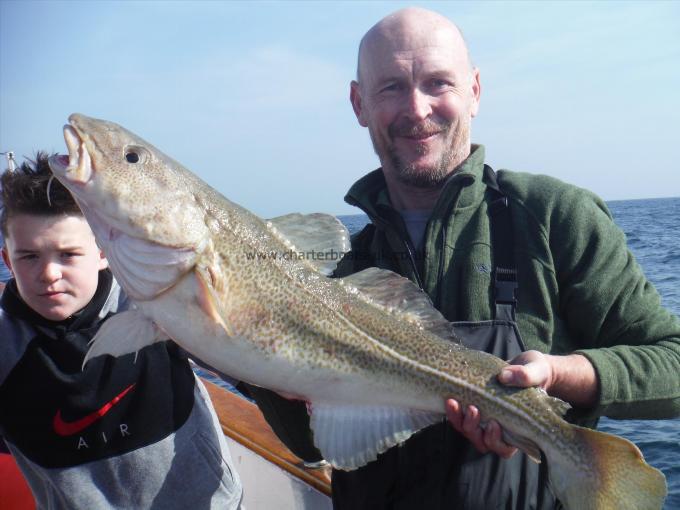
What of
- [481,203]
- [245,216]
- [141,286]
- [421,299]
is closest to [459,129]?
[481,203]

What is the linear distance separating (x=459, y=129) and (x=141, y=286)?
2229 mm

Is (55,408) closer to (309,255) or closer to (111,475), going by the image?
(111,475)

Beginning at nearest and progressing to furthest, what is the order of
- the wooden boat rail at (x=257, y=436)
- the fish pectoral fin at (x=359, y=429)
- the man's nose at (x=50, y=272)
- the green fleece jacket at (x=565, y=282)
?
the green fleece jacket at (x=565, y=282)
the fish pectoral fin at (x=359, y=429)
the man's nose at (x=50, y=272)
the wooden boat rail at (x=257, y=436)

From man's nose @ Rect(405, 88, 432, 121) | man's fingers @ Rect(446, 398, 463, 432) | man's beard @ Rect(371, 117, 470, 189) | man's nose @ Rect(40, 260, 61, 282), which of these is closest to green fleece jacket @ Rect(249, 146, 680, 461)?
man's beard @ Rect(371, 117, 470, 189)

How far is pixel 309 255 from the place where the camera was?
3.04m

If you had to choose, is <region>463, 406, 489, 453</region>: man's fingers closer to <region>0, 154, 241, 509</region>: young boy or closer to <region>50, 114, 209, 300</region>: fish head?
<region>50, 114, 209, 300</region>: fish head

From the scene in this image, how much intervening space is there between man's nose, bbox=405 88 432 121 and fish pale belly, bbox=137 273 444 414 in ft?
5.47

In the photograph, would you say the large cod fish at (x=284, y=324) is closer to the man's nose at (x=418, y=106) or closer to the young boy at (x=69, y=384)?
the young boy at (x=69, y=384)

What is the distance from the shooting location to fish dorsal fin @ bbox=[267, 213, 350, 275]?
3.03 meters

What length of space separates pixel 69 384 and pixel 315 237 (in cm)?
184

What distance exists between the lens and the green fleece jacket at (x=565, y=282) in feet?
8.82

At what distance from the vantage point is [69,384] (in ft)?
11.0

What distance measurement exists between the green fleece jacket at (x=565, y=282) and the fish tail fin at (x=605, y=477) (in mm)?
243

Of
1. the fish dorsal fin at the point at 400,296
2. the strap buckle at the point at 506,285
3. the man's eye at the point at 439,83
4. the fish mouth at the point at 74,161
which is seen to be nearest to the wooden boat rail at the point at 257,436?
the fish dorsal fin at the point at 400,296
